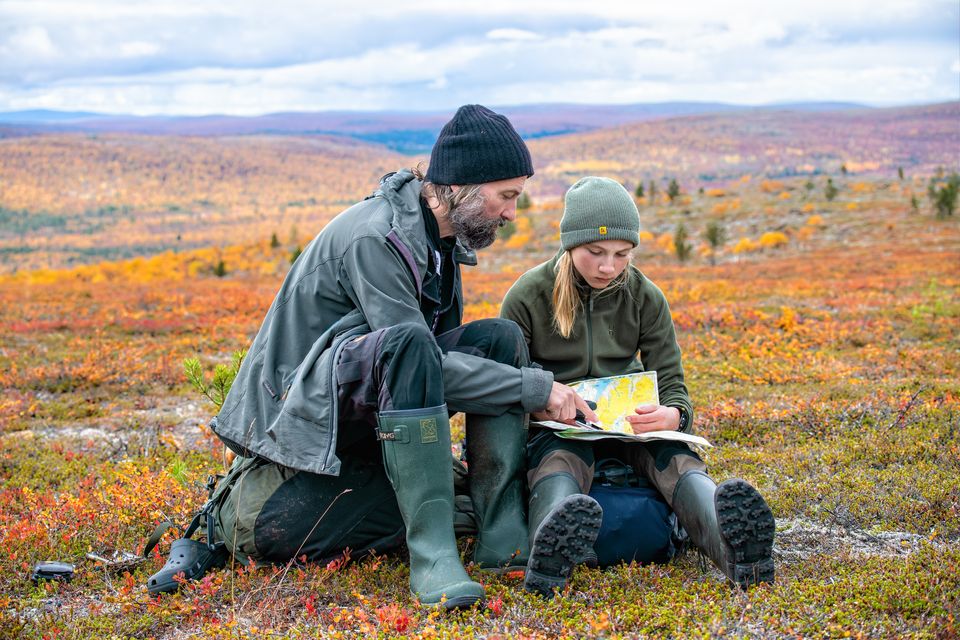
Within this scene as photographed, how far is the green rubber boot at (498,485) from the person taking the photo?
12.5 ft

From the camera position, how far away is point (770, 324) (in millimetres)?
11828

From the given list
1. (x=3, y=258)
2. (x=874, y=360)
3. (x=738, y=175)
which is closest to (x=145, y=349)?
(x=874, y=360)

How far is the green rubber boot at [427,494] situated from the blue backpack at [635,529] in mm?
854

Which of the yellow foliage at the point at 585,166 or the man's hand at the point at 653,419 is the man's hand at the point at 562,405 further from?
the yellow foliage at the point at 585,166

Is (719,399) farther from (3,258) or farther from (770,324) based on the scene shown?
(3,258)

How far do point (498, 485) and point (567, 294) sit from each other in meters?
1.21

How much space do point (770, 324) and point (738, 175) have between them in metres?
158

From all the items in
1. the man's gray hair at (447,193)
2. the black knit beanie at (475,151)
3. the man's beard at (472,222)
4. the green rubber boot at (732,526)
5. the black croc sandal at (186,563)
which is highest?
the black knit beanie at (475,151)

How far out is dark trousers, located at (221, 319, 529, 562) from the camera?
11.2 feet

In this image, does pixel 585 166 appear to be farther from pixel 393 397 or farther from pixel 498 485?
pixel 393 397

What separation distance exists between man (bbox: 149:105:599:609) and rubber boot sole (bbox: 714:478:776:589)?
57 cm

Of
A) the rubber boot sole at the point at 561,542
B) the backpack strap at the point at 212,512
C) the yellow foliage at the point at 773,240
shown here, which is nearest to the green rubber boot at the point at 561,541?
the rubber boot sole at the point at 561,542

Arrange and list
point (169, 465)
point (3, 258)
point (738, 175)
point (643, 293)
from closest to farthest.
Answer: point (643, 293) < point (169, 465) < point (3, 258) < point (738, 175)

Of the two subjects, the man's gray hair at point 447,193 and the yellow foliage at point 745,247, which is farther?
the yellow foliage at point 745,247
